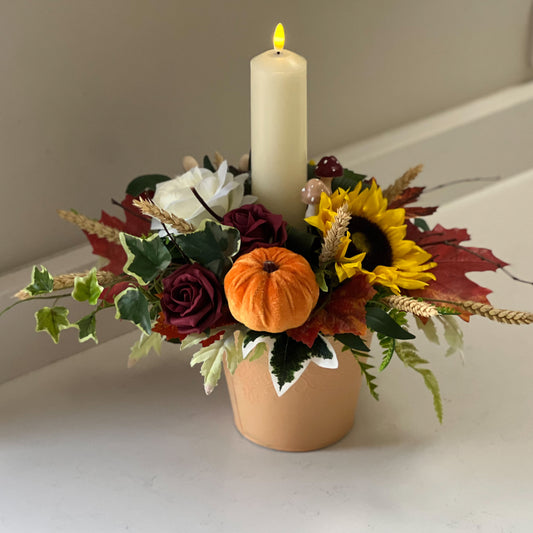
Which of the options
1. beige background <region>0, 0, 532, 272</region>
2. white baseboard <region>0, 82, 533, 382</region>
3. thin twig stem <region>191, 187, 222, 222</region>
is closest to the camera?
thin twig stem <region>191, 187, 222, 222</region>

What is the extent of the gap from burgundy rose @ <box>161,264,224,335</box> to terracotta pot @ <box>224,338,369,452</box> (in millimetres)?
69

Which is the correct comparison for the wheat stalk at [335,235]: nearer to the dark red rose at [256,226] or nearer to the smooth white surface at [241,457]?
the dark red rose at [256,226]

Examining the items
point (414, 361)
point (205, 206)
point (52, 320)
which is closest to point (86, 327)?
point (52, 320)

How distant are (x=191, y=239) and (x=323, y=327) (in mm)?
112

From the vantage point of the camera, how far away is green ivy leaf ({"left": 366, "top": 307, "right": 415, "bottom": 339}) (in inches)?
21.3

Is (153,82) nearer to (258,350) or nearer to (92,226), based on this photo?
(92,226)

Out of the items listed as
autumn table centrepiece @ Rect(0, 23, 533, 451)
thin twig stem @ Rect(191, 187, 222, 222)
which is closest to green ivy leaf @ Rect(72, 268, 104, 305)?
autumn table centrepiece @ Rect(0, 23, 533, 451)

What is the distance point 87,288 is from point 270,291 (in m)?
0.12

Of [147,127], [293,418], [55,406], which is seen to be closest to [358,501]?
[293,418]

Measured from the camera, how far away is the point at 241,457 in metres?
0.65

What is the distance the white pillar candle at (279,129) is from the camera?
0.58 metres

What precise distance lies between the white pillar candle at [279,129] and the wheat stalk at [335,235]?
0.07 meters

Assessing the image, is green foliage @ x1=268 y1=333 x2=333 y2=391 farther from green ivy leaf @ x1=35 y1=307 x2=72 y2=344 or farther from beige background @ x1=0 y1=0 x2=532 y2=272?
beige background @ x1=0 y1=0 x2=532 y2=272

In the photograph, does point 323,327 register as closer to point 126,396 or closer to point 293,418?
point 293,418
